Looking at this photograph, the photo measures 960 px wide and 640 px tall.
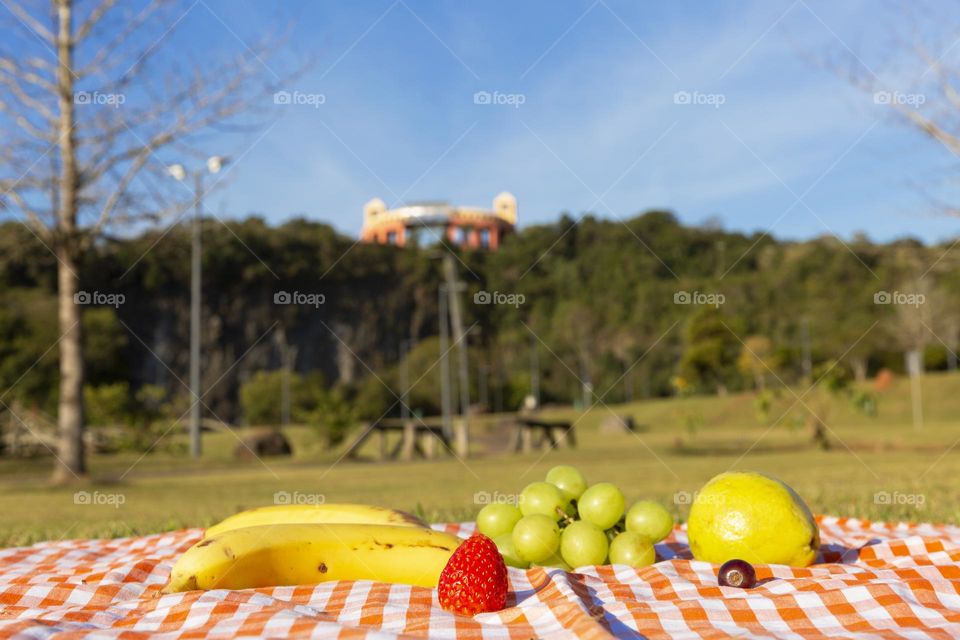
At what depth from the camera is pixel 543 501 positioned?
2.76 meters

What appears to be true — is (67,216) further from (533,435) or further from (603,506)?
(533,435)

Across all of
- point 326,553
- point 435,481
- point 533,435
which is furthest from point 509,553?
point 533,435

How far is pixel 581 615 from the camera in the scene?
1.72 meters

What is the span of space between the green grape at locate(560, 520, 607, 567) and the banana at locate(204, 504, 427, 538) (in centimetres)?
51

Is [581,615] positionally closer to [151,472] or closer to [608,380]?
[151,472]

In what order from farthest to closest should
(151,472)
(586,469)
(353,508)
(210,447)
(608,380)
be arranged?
(608,380)
(210,447)
(151,472)
(586,469)
(353,508)

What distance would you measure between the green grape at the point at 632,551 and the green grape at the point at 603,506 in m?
0.08

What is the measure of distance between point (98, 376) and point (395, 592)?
140ft

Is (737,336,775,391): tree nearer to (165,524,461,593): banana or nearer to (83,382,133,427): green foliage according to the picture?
(83,382,133,427): green foliage

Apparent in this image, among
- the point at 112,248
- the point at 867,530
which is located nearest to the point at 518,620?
the point at 867,530

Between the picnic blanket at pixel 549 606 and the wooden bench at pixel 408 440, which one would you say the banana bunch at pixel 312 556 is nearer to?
the picnic blanket at pixel 549 606

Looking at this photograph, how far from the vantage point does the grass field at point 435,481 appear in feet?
16.7

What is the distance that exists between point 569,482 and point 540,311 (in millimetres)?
52441

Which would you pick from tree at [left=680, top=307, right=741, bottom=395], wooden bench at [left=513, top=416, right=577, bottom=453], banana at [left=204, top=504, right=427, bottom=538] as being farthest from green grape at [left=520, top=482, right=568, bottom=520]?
tree at [left=680, top=307, right=741, bottom=395]
